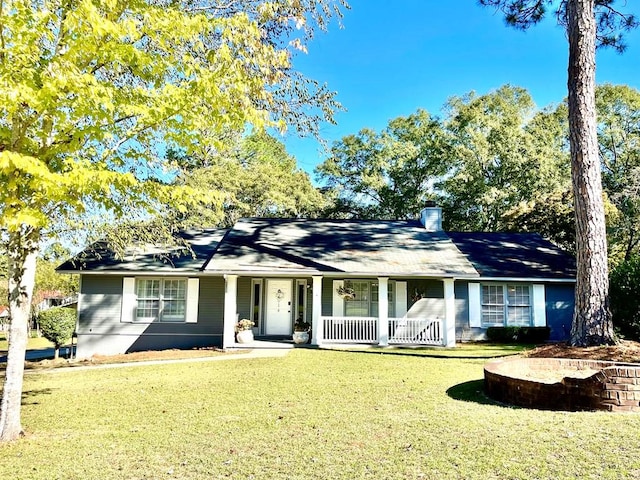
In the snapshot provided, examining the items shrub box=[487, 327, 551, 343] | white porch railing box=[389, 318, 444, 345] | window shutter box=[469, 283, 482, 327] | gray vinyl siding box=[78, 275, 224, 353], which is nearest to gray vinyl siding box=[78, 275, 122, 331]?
gray vinyl siding box=[78, 275, 224, 353]

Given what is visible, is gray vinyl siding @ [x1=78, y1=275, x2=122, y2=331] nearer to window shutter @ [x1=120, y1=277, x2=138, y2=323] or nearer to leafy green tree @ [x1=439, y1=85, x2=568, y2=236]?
window shutter @ [x1=120, y1=277, x2=138, y2=323]

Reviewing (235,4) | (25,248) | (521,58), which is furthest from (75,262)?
(521,58)

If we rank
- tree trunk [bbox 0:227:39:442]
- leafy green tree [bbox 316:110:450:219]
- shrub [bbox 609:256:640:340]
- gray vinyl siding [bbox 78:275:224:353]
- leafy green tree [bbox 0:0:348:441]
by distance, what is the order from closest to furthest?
leafy green tree [bbox 0:0:348:441]
tree trunk [bbox 0:227:39:442]
shrub [bbox 609:256:640:340]
gray vinyl siding [bbox 78:275:224:353]
leafy green tree [bbox 316:110:450:219]

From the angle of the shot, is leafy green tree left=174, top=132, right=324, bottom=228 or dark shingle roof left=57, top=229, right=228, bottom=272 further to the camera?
leafy green tree left=174, top=132, right=324, bottom=228

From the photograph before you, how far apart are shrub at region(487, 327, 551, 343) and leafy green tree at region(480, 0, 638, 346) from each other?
6540 mm

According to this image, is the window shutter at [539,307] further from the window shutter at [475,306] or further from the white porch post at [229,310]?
the white porch post at [229,310]

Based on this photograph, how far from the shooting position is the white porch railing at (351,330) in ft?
47.1

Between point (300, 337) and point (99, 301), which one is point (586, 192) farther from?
point (99, 301)

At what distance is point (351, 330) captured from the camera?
47.7ft

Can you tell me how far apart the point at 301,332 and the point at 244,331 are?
1753mm

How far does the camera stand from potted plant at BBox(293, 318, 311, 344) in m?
14.3

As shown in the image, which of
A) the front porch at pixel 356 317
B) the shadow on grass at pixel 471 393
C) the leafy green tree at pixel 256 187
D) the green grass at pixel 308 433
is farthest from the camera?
the leafy green tree at pixel 256 187

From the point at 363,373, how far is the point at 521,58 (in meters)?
14.6

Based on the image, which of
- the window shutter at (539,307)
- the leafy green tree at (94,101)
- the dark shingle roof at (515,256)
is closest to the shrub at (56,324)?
the leafy green tree at (94,101)
